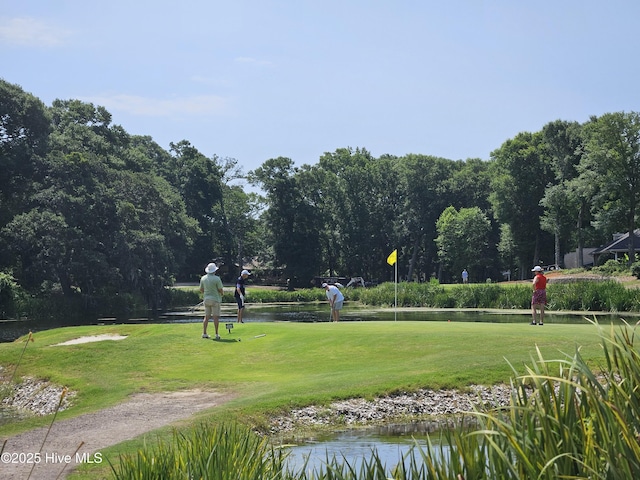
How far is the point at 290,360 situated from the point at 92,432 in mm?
7817

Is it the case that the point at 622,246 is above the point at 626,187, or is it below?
below

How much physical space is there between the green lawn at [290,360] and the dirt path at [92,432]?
674 mm

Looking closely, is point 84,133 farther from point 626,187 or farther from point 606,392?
point 606,392

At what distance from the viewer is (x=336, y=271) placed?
12569cm

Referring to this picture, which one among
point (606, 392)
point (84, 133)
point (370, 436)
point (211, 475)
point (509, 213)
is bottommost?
point (370, 436)

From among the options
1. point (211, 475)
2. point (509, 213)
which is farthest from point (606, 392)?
point (509, 213)

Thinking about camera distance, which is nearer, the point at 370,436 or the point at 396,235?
the point at 370,436

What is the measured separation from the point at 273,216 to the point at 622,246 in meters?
48.5

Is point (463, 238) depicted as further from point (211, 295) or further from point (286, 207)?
point (211, 295)

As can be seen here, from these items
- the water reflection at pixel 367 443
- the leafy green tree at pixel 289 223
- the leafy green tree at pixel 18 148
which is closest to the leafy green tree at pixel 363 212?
the leafy green tree at pixel 289 223

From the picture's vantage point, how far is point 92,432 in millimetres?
13156

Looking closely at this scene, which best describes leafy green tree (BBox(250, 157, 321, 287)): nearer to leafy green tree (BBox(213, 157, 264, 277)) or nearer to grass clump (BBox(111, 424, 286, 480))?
leafy green tree (BBox(213, 157, 264, 277))

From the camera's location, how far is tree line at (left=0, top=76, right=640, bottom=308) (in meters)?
67.7

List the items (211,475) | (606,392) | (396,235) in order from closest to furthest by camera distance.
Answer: (606,392) < (211,475) < (396,235)
